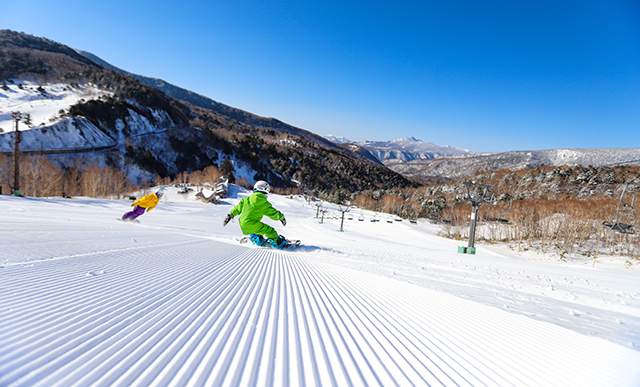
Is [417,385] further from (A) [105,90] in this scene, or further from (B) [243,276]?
(A) [105,90]

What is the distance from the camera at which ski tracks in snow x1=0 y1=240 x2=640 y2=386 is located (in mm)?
1775

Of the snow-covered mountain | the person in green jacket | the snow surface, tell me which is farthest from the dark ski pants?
the snow-covered mountain

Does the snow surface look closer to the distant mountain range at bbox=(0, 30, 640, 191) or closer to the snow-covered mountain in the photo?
the distant mountain range at bbox=(0, 30, 640, 191)

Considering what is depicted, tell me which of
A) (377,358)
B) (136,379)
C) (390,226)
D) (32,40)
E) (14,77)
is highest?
(32,40)

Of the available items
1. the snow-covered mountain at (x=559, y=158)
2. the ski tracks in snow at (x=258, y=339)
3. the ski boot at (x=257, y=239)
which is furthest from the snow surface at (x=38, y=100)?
the snow-covered mountain at (x=559, y=158)

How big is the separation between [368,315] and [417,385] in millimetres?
1339

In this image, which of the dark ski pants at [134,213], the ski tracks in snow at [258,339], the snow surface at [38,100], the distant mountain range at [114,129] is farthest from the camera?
the distant mountain range at [114,129]

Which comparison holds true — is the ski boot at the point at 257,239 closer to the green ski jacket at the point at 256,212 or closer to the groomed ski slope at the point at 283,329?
the green ski jacket at the point at 256,212

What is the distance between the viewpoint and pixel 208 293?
135 inches

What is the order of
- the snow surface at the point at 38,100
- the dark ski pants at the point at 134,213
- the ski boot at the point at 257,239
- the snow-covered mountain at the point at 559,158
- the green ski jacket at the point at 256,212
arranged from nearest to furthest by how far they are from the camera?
the green ski jacket at the point at 256,212 < the ski boot at the point at 257,239 < the dark ski pants at the point at 134,213 < the snow surface at the point at 38,100 < the snow-covered mountain at the point at 559,158

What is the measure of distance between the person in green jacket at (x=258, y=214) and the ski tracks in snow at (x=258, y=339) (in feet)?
14.2

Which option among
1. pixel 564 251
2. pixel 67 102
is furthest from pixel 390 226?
pixel 67 102

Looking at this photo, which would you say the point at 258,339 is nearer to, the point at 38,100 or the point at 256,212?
the point at 256,212

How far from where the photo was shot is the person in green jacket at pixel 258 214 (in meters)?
8.17
